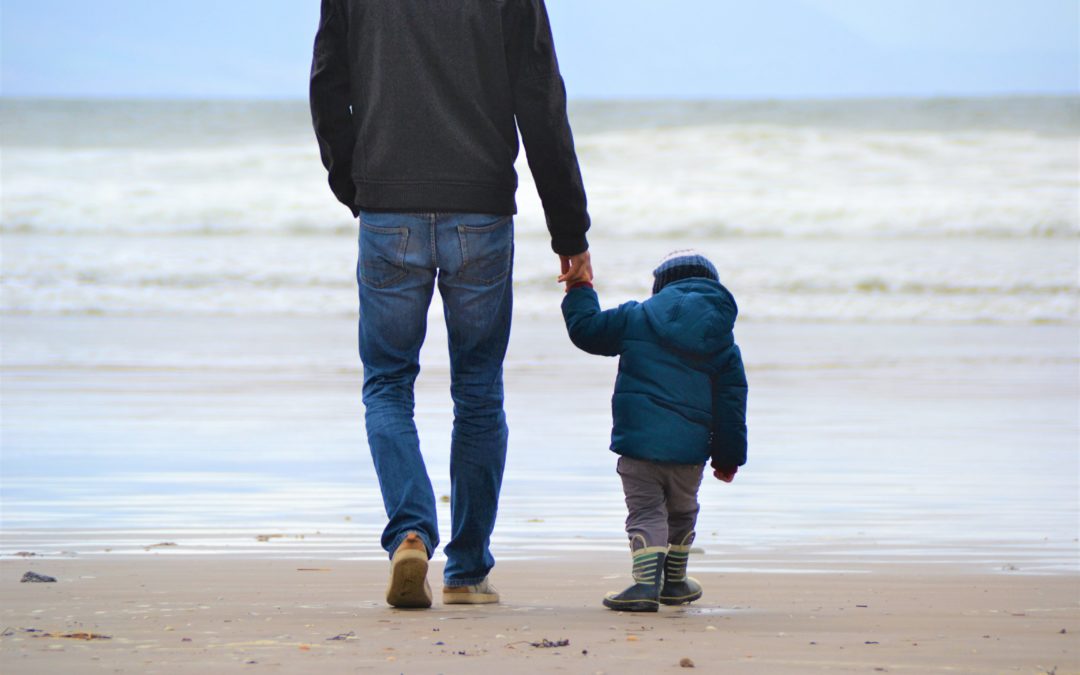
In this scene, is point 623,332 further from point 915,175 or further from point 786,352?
point 915,175

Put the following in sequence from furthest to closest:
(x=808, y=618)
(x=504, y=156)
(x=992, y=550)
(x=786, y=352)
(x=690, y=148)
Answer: (x=690, y=148), (x=786, y=352), (x=992, y=550), (x=504, y=156), (x=808, y=618)

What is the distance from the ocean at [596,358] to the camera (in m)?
4.36

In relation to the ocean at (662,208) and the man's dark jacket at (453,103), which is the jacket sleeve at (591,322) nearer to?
the man's dark jacket at (453,103)

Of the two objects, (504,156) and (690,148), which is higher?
(690,148)

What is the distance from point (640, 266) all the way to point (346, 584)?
1712 centimetres

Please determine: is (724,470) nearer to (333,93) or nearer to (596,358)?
(333,93)

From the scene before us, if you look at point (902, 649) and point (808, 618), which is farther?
point (808, 618)

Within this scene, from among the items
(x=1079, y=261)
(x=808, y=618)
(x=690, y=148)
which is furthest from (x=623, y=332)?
(x=690, y=148)

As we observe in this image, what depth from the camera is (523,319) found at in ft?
48.1

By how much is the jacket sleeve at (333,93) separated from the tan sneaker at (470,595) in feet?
2.88

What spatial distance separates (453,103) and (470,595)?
1.09 meters

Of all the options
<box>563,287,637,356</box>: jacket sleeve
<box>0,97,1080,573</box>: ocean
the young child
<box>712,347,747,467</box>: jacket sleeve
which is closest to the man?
<box>563,287,637,356</box>: jacket sleeve

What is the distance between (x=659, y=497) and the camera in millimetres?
3172

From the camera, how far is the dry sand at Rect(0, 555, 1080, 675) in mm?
2363
